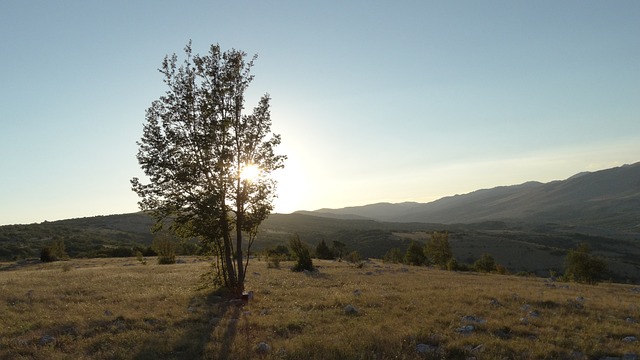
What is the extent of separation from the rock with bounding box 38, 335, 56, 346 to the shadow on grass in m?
2.66

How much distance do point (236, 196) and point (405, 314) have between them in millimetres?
9859

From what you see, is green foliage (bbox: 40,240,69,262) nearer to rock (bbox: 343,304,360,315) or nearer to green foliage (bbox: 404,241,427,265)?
rock (bbox: 343,304,360,315)

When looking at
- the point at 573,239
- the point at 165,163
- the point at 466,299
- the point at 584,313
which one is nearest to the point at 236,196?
the point at 165,163

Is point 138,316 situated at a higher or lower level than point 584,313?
higher

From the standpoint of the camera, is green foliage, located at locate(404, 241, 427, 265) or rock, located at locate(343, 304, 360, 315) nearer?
rock, located at locate(343, 304, 360, 315)

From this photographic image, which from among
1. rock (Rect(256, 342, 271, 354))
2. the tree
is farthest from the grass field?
the tree

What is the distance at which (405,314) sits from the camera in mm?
15953

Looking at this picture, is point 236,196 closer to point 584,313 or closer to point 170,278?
point 170,278

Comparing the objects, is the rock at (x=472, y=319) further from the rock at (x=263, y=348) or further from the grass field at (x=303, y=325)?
the rock at (x=263, y=348)

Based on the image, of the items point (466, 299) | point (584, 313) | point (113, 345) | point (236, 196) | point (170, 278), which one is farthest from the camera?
point (170, 278)

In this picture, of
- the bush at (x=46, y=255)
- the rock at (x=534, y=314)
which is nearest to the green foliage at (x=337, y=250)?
the bush at (x=46, y=255)

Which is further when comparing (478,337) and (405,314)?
(405,314)

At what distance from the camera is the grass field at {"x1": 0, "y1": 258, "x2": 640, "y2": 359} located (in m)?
11.1

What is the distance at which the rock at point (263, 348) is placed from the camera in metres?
11.1
